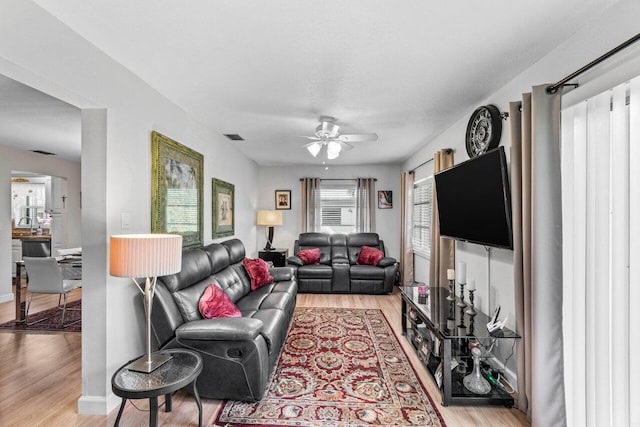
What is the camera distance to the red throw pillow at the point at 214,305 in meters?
2.65

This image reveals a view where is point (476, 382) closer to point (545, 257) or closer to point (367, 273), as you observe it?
point (545, 257)

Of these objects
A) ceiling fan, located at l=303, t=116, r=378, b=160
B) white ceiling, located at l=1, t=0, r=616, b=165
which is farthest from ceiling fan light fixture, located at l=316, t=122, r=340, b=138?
white ceiling, located at l=1, t=0, r=616, b=165

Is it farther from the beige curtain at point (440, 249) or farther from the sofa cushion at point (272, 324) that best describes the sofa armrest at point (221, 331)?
the beige curtain at point (440, 249)

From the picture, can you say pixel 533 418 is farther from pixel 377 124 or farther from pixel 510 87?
pixel 377 124

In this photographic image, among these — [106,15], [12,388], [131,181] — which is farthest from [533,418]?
[12,388]

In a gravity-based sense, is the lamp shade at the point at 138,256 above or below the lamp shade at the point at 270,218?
below

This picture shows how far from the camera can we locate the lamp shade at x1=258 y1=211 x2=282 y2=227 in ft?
20.4

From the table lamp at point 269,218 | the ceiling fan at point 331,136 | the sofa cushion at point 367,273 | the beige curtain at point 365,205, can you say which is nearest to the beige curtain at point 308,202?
the table lamp at point 269,218

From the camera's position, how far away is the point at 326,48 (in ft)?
6.77

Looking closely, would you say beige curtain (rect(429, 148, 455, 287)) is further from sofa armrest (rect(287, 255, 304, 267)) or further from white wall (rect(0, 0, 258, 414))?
white wall (rect(0, 0, 258, 414))

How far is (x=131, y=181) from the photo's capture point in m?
2.44

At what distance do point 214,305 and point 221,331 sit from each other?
537 mm

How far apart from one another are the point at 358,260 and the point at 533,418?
419cm

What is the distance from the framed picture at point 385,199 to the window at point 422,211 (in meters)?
0.93
